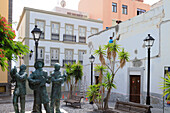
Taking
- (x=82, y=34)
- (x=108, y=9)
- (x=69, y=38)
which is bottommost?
(x=69, y=38)

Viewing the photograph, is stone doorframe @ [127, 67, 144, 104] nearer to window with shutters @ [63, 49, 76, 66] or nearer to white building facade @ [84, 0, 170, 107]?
white building facade @ [84, 0, 170, 107]

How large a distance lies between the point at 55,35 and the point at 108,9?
868 cm

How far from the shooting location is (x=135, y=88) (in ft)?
36.9

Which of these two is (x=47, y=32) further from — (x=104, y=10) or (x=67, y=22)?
(x=104, y=10)

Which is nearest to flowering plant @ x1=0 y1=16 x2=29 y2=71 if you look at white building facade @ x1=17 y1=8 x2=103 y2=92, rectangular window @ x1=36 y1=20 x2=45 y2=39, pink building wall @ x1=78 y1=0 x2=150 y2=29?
white building facade @ x1=17 y1=8 x2=103 y2=92

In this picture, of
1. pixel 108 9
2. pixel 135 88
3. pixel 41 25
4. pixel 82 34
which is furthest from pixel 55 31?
pixel 135 88

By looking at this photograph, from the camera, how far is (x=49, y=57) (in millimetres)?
21094

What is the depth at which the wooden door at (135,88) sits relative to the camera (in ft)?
36.0

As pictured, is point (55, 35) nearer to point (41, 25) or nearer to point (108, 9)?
point (41, 25)

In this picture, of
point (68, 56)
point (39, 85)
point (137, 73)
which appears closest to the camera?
point (39, 85)

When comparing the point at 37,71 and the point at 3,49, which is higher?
the point at 3,49

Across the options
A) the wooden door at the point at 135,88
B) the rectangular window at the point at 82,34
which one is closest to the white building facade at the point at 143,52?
the wooden door at the point at 135,88

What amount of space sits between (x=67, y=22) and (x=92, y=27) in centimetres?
369

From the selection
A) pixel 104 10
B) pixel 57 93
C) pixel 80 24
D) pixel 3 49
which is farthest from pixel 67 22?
pixel 57 93
